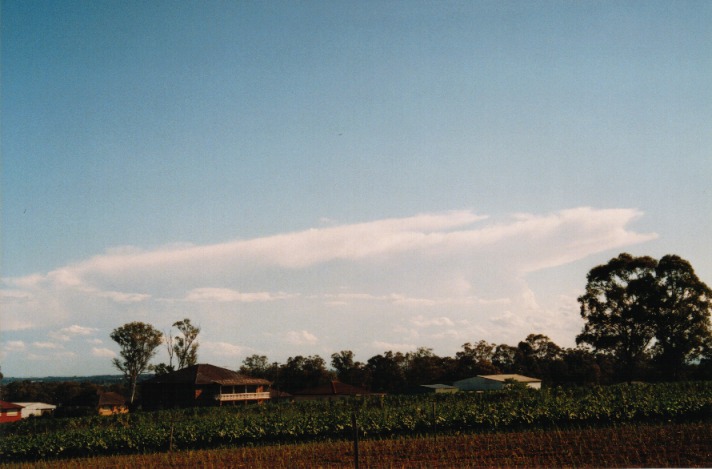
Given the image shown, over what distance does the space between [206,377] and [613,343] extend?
52.1m

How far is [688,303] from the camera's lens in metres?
60.7

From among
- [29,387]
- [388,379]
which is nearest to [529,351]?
[388,379]

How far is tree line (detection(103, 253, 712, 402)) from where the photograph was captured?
2397 inches

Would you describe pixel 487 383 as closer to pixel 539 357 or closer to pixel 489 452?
pixel 539 357

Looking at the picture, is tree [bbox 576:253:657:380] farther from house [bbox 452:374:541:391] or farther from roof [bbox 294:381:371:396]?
roof [bbox 294:381:371:396]

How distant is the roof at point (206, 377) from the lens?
7200 cm

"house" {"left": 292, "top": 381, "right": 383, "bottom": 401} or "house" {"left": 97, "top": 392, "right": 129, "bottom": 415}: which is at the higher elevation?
"house" {"left": 292, "top": 381, "right": 383, "bottom": 401}

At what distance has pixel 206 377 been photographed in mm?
73250

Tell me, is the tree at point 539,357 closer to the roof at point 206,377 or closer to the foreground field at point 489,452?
the roof at point 206,377

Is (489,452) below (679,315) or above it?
below

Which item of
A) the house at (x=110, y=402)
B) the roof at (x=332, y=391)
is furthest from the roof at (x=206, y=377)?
the house at (x=110, y=402)

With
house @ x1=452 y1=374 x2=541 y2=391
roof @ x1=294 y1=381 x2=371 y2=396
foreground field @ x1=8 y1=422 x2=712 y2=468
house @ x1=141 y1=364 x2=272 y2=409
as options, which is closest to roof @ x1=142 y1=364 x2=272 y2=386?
house @ x1=141 y1=364 x2=272 y2=409

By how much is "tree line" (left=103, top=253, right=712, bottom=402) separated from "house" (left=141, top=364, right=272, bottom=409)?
20572 millimetres

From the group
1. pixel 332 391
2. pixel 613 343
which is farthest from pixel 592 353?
pixel 332 391
